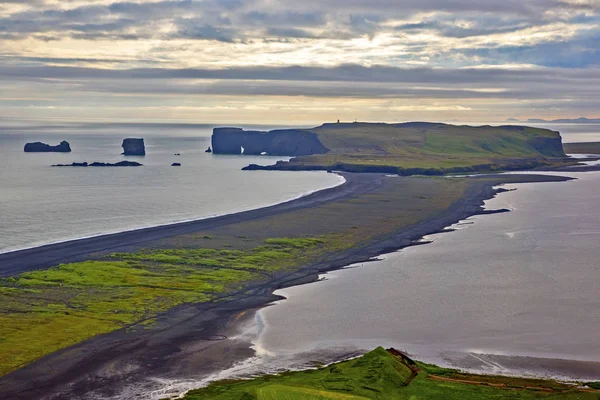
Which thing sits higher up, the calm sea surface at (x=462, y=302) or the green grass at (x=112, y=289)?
the green grass at (x=112, y=289)

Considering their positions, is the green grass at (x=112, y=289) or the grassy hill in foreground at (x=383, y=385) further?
the green grass at (x=112, y=289)

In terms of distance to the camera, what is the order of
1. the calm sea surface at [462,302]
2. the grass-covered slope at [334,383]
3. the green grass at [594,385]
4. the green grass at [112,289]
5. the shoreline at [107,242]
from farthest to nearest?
the shoreline at [107,242]
the calm sea surface at [462,302]
the green grass at [112,289]
the green grass at [594,385]
the grass-covered slope at [334,383]

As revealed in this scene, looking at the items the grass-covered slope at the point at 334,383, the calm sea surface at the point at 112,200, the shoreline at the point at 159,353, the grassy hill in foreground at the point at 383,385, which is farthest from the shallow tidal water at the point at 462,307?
the calm sea surface at the point at 112,200

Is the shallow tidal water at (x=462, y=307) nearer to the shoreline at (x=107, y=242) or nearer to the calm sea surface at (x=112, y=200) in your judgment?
the shoreline at (x=107, y=242)

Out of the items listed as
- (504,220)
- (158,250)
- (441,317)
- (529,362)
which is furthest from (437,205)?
(529,362)

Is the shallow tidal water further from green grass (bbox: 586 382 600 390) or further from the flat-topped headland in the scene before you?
the flat-topped headland

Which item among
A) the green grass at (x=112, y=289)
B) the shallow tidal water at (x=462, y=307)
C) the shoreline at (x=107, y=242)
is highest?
the shoreline at (x=107, y=242)

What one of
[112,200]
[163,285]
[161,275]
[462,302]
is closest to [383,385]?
[462,302]

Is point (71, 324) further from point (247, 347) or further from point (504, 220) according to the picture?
point (504, 220)

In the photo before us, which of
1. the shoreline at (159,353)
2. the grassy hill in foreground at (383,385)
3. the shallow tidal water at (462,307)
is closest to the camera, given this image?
the grassy hill in foreground at (383,385)
